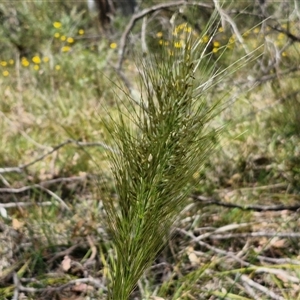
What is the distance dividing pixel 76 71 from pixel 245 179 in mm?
2166

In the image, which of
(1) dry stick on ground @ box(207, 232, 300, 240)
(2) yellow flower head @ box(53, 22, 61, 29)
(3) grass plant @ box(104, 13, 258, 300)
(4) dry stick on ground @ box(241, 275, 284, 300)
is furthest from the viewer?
(2) yellow flower head @ box(53, 22, 61, 29)

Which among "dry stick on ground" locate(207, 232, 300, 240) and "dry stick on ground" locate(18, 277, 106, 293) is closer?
"dry stick on ground" locate(18, 277, 106, 293)

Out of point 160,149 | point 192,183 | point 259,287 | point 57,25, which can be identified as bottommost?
point 259,287

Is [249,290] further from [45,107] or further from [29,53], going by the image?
[29,53]

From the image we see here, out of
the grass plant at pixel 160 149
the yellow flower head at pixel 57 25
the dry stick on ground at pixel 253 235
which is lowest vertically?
the dry stick on ground at pixel 253 235

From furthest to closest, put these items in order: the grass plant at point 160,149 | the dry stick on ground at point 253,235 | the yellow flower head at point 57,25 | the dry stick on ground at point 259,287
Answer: the yellow flower head at point 57,25 → the dry stick on ground at point 253,235 → the dry stick on ground at point 259,287 → the grass plant at point 160,149

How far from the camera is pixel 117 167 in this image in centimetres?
97

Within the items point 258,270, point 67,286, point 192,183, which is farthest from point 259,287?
point 67,286

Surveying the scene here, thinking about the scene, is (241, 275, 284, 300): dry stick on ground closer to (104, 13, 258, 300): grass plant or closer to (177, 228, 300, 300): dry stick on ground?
(177, 228, 300, 300): dry stick on ground

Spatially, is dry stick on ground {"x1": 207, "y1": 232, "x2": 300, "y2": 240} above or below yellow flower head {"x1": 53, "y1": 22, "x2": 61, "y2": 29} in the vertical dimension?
below

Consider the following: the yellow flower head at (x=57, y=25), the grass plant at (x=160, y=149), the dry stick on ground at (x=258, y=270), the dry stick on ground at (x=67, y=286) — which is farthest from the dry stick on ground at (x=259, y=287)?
the yellow flower head at (x=57, y=25)

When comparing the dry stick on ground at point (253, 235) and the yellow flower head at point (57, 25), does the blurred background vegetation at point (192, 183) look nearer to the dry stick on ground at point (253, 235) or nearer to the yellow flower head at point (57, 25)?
the dry stick on ground at point (253, 235)

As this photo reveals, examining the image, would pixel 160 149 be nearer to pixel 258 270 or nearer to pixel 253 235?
pixel 258 270

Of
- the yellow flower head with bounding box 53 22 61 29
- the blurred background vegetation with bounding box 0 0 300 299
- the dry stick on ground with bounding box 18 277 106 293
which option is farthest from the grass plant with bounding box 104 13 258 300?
the yellow flower head with bounding box 53 22 61 29
